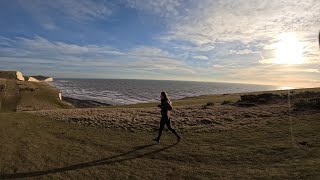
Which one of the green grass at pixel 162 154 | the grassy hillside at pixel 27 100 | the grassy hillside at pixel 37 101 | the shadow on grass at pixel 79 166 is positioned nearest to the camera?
the green grass at pixel 162 154

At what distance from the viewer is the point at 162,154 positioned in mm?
14922

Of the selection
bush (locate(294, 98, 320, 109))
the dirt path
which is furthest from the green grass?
the dirt path

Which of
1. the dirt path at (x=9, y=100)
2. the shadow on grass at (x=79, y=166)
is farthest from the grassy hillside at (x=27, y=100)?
the shadow on grass at (x=79, y=166)

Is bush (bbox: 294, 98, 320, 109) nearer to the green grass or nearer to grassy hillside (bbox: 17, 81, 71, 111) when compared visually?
the green grass

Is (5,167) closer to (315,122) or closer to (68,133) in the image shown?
(68,133)

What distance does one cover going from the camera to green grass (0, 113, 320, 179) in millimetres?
12352

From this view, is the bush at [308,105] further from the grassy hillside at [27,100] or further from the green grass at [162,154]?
the grassy hillside at [27,100]

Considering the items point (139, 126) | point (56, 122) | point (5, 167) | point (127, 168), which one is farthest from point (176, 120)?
point (5, 167)

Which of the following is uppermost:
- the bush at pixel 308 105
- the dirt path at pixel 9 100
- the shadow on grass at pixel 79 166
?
the bush at pixel 308 105

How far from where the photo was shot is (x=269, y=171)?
12.0 m

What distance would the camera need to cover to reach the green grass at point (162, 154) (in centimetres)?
1235

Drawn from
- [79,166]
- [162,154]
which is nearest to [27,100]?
[79,166]

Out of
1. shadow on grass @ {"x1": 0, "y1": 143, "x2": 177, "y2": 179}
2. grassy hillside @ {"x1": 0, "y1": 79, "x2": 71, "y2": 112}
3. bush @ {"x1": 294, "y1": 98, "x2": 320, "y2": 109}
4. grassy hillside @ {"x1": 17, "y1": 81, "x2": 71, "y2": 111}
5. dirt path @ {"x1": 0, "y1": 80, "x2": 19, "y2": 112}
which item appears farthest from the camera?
grassy hillside @ {"x1": 17, "y1": 81, "x2": 71, "y2": 111}

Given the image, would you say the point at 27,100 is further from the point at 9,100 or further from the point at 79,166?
the point at 79,166
